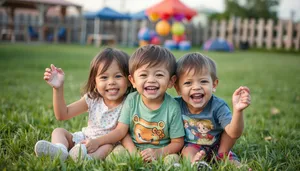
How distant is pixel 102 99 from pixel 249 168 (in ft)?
3.92

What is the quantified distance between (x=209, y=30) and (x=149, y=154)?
2396 centimetres

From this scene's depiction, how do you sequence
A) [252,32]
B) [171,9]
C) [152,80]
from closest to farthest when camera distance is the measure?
[152,80] < [171,9] < [252,32]

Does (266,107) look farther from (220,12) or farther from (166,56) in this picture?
(220,12)

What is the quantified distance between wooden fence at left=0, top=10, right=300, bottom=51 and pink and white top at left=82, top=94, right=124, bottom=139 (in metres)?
19.3

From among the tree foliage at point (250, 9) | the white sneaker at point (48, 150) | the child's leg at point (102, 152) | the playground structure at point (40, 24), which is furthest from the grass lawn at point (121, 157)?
the tree foliage at point (250, 9)

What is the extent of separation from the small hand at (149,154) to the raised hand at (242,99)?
614mm

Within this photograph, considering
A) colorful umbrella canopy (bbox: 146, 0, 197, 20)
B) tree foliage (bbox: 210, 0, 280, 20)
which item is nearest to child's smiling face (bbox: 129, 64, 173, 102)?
colorful umbrella canopy (bbox: 146, 0, 197, 20)

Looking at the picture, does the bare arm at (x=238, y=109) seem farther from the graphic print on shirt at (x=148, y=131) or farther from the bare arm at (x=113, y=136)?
the bare arm at (x=113, y=136)

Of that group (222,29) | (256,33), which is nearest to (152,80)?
(256,33)

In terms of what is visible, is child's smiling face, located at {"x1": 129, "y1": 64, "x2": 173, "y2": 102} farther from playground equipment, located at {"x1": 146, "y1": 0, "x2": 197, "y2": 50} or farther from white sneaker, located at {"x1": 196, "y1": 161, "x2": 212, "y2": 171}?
playground equipment, located at {"x1": 146, "y1": 0, "x2": 197, "y2": 50}

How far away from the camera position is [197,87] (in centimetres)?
229

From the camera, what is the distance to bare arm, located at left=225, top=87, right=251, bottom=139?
80.9 inches

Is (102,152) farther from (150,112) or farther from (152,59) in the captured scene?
(152,59)

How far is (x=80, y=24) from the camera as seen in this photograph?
82.5 feet
